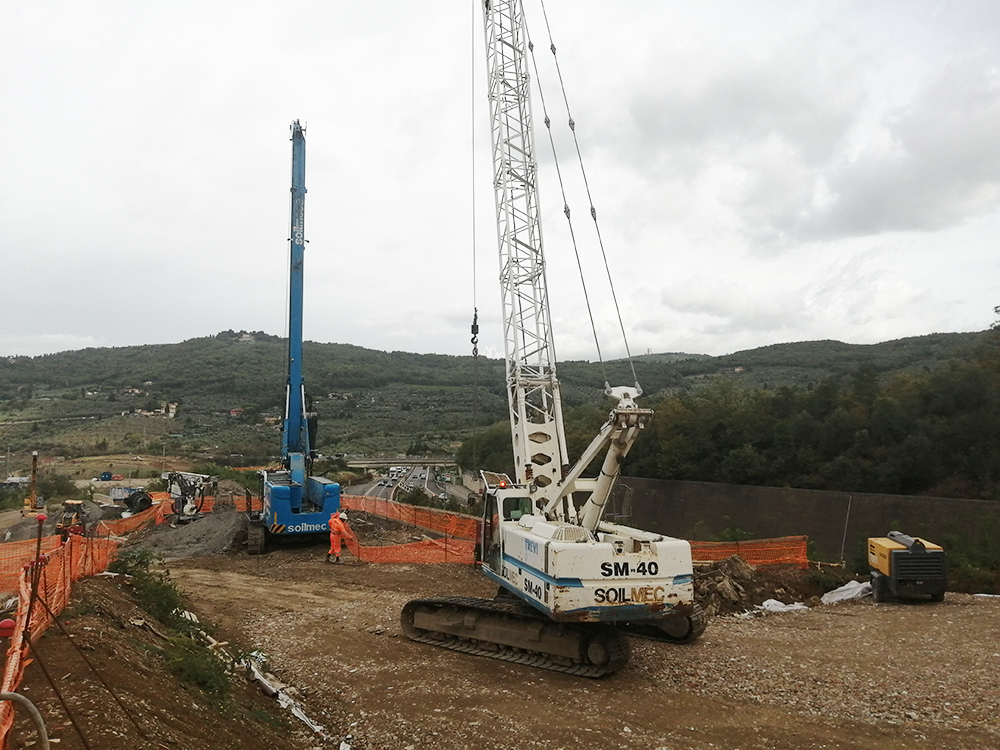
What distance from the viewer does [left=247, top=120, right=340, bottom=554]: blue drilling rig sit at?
68.7 ft

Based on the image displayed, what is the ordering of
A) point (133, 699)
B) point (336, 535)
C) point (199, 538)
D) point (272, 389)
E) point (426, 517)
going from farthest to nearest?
point (272, 389), point (426, 517), point (199, 538), point (336, 535), point (133, 699)

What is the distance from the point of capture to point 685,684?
362 inches

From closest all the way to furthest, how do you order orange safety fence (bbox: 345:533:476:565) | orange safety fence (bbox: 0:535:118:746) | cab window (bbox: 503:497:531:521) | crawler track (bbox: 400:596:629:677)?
orange safety fence (bbox: 0:535:118:746), crawler track (bbox: 400:596:629:677), cab window (bbox: 503:497:531:521), orange safety fence (bbox: 345:533:476:565)

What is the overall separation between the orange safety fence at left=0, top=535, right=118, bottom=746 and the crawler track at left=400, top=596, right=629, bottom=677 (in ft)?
16.7

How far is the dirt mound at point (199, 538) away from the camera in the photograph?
2191 centimetres

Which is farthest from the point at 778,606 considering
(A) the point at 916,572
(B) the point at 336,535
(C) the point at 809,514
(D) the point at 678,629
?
(C) the point at 809,514

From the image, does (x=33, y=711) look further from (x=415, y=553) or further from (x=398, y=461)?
(x=398, y=461)

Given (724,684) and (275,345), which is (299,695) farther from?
(275,345)

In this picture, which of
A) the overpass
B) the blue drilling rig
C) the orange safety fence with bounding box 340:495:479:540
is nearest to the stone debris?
the orange safety fence with bounding box 340:495:479:540

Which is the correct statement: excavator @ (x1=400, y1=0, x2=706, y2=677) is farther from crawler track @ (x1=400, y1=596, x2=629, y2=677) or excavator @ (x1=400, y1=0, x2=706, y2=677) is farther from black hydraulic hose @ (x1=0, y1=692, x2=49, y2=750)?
black hydraulic hose @ (x1=0, y1=692, x2=49, y2=750)

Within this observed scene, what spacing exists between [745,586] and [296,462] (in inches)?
538

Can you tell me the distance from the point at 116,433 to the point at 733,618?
87.2m

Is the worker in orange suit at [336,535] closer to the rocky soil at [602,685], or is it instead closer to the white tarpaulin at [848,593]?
the rocky soil at [602,685]

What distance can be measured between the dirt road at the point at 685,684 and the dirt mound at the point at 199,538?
8.72 meters
